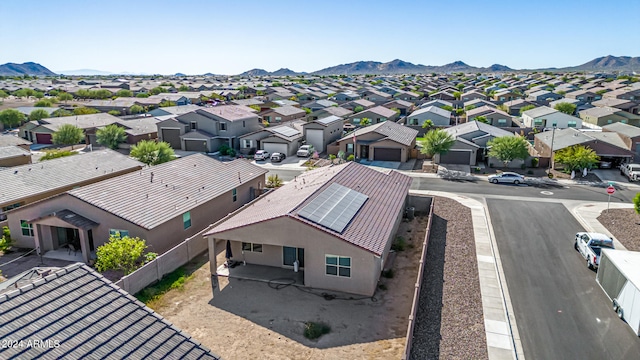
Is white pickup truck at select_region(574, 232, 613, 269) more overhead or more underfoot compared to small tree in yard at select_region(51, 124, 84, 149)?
more underfoot

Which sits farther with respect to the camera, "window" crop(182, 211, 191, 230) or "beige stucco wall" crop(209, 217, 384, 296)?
"window" crop(182, 211, 191, 230)

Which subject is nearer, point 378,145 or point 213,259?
point 213,259

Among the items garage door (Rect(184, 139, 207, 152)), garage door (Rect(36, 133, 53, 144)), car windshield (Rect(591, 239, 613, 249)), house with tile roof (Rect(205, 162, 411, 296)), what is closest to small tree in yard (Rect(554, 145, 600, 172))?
car windshield (Rect(591, 239, 613, 249))

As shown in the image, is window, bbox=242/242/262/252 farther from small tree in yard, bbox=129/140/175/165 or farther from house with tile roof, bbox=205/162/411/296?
small tree in yard, bbox=129/140/175/165

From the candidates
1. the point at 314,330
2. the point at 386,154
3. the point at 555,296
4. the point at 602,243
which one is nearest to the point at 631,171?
the point at 602,243

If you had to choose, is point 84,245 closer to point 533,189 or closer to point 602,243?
point 602,243

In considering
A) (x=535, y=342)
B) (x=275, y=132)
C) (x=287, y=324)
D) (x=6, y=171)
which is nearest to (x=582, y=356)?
(x=535, y=342)

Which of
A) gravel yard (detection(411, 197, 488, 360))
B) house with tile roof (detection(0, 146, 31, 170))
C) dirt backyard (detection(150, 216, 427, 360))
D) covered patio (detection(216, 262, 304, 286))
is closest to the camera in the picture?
gravel yard (detection(411, 197, 488, 360))
